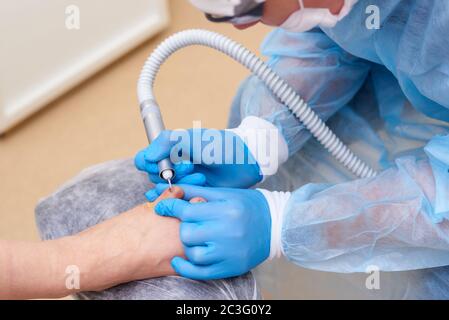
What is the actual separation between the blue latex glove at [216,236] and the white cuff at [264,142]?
18cm

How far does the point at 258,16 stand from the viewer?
99cm

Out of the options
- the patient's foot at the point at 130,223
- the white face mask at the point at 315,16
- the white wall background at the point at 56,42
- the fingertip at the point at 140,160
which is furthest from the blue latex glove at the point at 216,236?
the white wall background at the point at 56,42

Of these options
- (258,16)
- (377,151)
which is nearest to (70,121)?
(377,151)

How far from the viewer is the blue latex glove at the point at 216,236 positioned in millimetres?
1090

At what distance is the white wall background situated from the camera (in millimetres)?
1998

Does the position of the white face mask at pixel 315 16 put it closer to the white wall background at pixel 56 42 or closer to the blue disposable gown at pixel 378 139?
the blue disposable gown at pixel 378 139

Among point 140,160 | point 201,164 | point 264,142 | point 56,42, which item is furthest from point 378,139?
point 56,42

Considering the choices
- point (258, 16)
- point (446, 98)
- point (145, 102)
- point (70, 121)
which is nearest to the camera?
point (258, 16)

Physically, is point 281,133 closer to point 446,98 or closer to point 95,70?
point 446,98

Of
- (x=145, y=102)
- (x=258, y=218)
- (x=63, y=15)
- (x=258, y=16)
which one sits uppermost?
(x=63, y=15)

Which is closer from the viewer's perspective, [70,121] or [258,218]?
[258,218]

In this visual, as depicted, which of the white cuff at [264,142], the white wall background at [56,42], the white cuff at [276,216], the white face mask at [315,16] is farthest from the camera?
the white wall background at [56,42]

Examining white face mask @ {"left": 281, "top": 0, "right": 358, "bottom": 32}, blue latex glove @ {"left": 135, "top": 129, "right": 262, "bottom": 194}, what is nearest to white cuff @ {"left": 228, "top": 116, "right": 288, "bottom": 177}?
blue latex glove @ {"left": 135, "top": 129, "right": 262, "bottom": 194}
